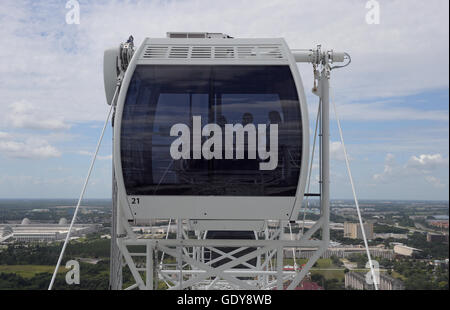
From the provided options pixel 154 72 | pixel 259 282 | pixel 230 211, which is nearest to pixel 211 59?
pixel 154 72

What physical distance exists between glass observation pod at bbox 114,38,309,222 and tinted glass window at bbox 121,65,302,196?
0.05ft

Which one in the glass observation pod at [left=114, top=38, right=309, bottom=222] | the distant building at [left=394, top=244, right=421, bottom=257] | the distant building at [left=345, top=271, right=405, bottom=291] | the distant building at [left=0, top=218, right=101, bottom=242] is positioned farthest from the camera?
the distant building at [left=394, top=244, right=421, bottom=257]

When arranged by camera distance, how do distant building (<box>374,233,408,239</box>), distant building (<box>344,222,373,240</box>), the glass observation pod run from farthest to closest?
distant building (<box>374,233,408,239</box>), distant building (<box>344,222,373,240</box>), the glass observation pod

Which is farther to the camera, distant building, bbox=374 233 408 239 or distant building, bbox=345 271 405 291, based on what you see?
distant building, bbox=374 233 408 239

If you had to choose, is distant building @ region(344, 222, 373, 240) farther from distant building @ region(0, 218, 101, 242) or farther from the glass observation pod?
distant building @ region(0, 218, 101, 242)

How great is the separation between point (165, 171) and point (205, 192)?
626mm

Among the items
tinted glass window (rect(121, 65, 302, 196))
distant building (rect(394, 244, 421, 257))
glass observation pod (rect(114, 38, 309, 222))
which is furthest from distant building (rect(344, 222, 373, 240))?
distant building (rect(394, 244, 421, 257))

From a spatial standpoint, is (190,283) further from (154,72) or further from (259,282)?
(259,282)

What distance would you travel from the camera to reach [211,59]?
595 cm

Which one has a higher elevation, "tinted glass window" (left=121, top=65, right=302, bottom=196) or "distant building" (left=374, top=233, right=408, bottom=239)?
"tinted glass window" (left=121, top=65, right=302, bottom=196)

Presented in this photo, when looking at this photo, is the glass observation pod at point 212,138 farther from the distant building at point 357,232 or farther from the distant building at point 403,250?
the distant building at point 403,250

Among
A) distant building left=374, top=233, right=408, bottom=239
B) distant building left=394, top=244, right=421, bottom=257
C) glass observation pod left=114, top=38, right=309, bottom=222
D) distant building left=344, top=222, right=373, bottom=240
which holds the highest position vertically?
glass observation pod left=114, top=38, right=309, bottom=222

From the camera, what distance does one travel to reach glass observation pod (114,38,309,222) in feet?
19.0

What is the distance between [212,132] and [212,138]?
0.27 ft
